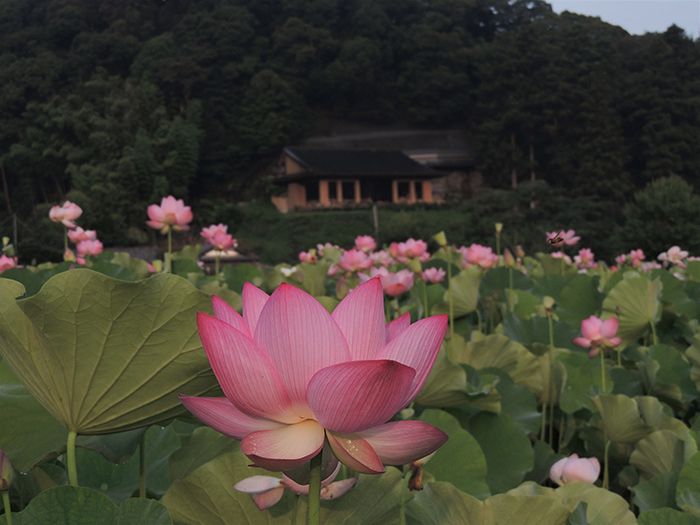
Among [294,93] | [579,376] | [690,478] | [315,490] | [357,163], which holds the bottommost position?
[357,163]

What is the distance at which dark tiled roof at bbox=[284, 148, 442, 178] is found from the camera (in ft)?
67.4

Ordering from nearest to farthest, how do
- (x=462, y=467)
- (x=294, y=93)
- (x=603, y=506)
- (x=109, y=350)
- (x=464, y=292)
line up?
1. (x=109, y=350)
2. (x=603, y=506)
3. (x=462, y=467)
4. (x=464, y=292)
5. (x=294, y=93)

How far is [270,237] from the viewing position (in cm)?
1878

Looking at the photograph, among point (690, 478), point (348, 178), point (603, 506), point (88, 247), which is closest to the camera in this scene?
point (603, 506)

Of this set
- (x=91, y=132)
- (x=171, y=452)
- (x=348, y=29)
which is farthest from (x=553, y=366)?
(x=348, y=29)

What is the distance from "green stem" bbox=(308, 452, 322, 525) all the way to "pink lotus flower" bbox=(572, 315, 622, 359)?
2.81ft

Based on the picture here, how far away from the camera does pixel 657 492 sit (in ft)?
2.32

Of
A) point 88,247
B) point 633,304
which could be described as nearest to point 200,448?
point 633,304

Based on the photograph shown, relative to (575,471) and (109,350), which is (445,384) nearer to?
(575,471)

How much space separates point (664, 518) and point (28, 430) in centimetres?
48

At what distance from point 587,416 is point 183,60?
26841mm

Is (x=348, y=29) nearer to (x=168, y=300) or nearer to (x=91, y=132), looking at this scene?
(x=91, y=132)

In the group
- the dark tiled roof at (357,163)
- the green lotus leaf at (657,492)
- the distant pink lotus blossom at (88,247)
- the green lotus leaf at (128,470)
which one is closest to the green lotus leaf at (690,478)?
the green lotus leaf at (657,492)

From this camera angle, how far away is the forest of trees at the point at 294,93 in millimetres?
20688
